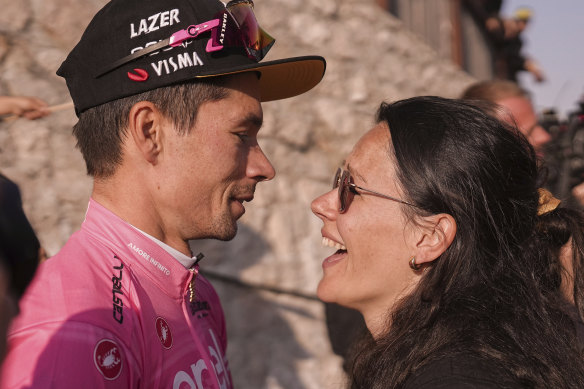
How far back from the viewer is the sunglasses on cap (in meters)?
1.74

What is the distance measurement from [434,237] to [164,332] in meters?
0.89

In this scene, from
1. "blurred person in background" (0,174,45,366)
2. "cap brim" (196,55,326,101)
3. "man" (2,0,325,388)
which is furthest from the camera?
"cap brim" (196,55,326,101)

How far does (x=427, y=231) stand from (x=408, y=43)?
3951 mm

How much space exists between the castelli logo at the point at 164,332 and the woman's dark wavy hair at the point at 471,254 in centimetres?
62

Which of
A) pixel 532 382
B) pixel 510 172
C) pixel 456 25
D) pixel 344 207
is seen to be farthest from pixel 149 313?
pixel 456 25

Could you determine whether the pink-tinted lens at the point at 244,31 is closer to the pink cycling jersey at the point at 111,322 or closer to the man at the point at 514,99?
the pink cycling jersey at the point at 111,322

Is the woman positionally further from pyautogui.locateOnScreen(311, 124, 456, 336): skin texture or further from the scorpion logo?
the scorpion logo

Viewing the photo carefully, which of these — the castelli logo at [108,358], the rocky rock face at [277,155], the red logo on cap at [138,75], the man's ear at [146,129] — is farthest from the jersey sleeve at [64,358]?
the rocky rock face at [277,155]

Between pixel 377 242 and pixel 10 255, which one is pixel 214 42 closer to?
pixel 377 242

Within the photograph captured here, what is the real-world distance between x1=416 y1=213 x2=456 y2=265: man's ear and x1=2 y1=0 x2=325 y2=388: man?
1.89 ft

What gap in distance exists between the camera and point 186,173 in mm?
1840

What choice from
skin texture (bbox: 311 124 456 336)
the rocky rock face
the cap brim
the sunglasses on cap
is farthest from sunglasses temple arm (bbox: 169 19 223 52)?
the rocky rock face

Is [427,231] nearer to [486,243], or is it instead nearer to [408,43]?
[486,243]

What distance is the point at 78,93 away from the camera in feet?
5.95
